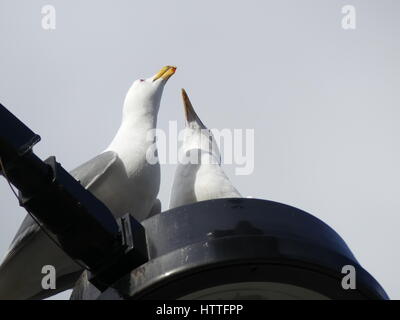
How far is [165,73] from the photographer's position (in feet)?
22.5

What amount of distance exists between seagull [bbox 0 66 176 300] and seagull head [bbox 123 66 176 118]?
610mm

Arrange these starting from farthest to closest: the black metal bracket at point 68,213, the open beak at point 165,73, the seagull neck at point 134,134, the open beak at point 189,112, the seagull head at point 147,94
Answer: the open beak at point 189,112 → the open beak at point 165,73 → the seagull head at point 147,94 → the seagull neck at point 134,134 → the black metal bracket at point 68,213

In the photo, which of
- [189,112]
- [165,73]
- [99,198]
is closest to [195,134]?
[189,112]

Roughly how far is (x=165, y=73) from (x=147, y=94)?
13.9 inches

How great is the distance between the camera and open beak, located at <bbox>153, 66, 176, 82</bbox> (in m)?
6.82

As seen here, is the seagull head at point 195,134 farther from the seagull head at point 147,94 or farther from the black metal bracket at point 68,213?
the black metal bracket at point 68,213

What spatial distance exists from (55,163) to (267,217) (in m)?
0.78

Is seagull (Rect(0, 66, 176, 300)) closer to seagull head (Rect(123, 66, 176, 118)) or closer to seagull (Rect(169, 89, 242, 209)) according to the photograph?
seagull (Rect(169, 89, 242, 209))

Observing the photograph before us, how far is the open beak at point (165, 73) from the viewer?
22.4 ft

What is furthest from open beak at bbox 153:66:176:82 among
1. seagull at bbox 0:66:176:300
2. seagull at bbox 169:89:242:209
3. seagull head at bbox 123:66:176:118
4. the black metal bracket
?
the black metal bracket

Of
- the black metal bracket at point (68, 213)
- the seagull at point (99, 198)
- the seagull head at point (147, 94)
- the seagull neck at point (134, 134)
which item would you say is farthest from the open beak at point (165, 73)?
the black metal bracket at point (68, 213)

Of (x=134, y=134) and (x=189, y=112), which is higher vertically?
(x=189, y=112)

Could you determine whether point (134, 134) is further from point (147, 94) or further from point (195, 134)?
point (195, 134)
